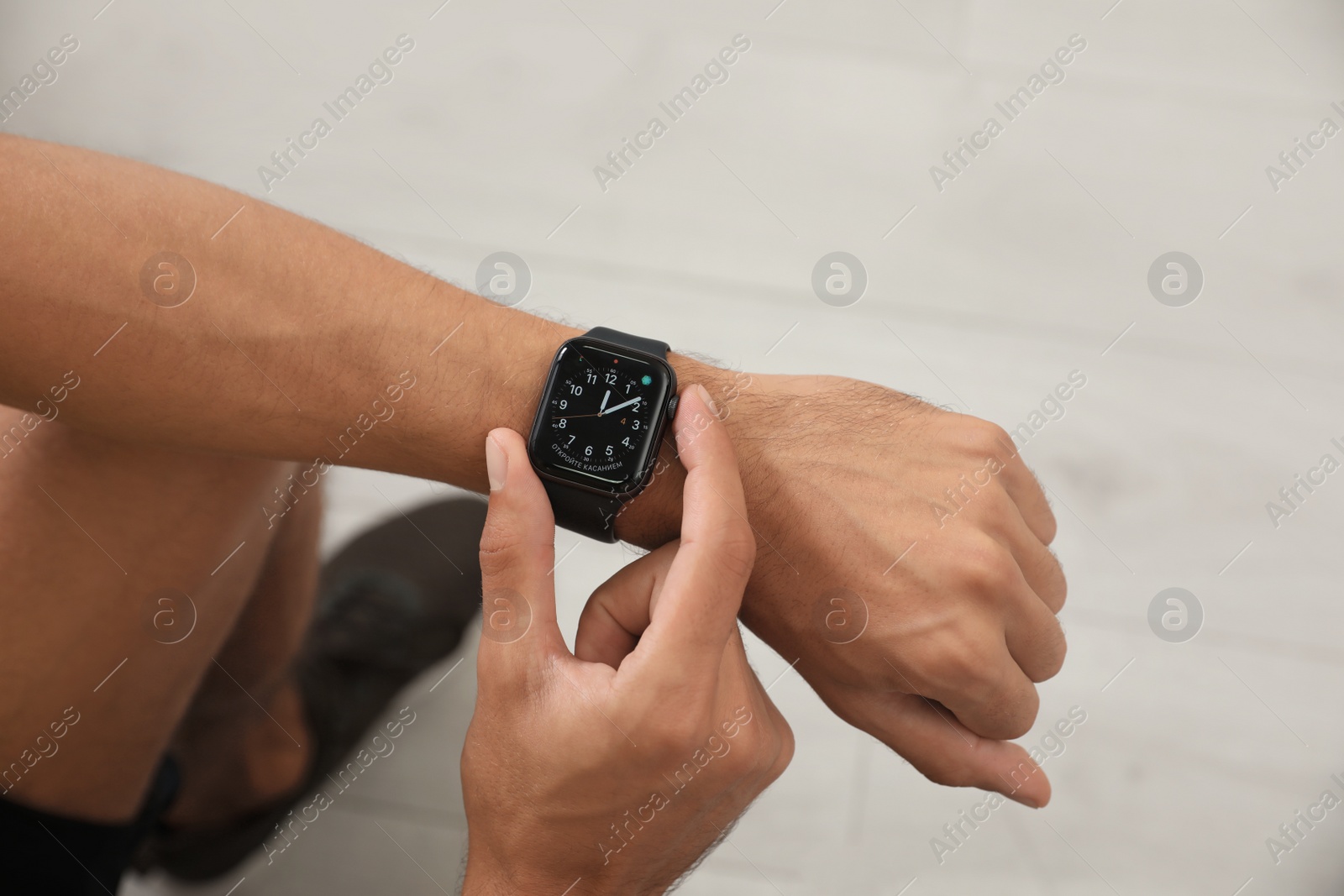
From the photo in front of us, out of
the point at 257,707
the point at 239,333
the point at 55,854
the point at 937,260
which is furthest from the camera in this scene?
the point at 937,260

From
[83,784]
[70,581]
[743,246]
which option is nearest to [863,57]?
[743,246]

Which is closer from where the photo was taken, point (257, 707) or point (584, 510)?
point (584, 510)

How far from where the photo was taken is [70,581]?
46.1 inches

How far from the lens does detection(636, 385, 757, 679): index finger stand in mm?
844

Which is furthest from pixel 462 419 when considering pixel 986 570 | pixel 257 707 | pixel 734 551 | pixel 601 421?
pixel 257 707

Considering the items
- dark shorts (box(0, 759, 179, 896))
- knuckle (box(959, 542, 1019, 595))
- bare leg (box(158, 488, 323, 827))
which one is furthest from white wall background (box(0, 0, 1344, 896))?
knuckle (box(959, 542, 1019, 595))

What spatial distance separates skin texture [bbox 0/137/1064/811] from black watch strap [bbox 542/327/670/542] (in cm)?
6

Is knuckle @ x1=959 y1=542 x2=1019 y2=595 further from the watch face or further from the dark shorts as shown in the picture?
the dark shorts

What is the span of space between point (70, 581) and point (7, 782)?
10.1 inches

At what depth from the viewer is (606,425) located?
1052mm

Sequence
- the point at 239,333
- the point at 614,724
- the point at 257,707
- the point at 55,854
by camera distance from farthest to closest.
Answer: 1. the point at 257,707
2. the point at 55,854
3. the point at 239,333
4. the point at 614,724

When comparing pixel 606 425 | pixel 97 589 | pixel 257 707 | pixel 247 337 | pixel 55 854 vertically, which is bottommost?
pixel 257 707

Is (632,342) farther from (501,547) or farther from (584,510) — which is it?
(501,547)

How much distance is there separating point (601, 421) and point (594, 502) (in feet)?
0.33
